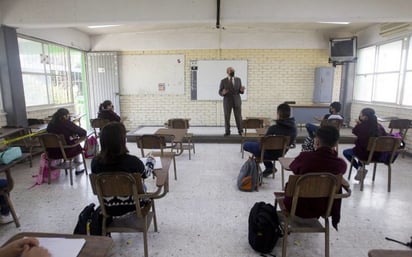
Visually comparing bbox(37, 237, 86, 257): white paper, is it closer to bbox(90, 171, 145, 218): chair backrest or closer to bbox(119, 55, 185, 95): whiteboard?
bbox(90, 171, 145, 218): chair backrest

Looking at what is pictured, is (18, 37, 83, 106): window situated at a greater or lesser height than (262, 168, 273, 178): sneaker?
greater

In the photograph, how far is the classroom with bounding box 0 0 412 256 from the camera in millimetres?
2727

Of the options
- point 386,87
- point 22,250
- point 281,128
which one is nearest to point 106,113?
point 281,128

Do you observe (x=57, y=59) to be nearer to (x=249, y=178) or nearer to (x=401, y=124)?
(x=249, y=178)

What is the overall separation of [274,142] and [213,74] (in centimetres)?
454

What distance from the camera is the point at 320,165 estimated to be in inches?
77.3

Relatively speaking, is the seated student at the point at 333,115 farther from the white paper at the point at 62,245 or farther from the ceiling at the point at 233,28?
the white paper at the point at 62,245

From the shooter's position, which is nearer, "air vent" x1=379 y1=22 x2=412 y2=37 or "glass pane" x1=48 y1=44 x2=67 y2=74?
"air vent" x1=379 y1=22 x2=412 y2=37

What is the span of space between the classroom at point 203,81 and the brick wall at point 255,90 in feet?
0.10

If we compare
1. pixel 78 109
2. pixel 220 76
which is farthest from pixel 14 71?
pixel 220 76

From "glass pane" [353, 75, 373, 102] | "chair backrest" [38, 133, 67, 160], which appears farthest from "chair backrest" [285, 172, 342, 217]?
"glass pane" [353, 75, 373, 102]

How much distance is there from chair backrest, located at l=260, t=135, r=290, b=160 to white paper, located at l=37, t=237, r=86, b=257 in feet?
8.71

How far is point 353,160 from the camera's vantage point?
3916 millimetres

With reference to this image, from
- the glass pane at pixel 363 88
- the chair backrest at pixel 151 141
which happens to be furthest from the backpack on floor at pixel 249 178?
the glass pane at pixel 363 88
